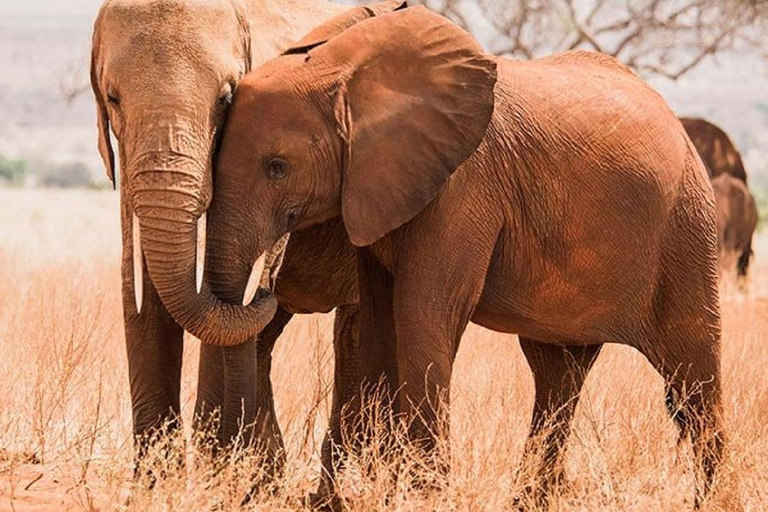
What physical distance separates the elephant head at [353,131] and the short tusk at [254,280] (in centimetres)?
3

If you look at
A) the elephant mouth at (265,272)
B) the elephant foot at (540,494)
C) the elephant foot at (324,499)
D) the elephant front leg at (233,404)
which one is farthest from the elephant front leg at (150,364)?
the elephant foot at (540,494)

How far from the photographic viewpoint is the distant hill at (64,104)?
3824 inches

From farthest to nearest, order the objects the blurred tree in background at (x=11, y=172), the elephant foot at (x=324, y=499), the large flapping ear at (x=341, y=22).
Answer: the blurred tree in background at (x=11, y=172), the elephant foot at (x=324, y=499), the large flapping ear at (x=341, y=22)

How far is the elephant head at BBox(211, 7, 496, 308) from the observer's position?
253 inches

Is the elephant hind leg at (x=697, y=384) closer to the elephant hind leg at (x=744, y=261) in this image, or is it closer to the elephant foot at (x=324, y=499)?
the elephant foot at (x=324, y=499)

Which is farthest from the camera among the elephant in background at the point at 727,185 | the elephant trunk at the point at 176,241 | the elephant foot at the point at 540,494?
the elephant in background at the point at 727,185

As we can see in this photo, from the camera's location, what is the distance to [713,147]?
19359mm

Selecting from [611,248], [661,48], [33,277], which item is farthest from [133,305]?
[661,48]

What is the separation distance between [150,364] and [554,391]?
1.87 m

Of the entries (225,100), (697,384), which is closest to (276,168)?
(225,100)

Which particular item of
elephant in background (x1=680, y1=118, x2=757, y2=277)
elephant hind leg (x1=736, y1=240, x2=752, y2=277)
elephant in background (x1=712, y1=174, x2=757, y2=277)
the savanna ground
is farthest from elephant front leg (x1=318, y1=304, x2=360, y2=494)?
elephant hind leg (x1=736, y1=240, x2=752, y2=277)

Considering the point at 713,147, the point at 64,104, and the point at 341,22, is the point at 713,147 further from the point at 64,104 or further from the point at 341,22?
the point at 64,104

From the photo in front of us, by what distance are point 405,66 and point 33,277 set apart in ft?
23.5

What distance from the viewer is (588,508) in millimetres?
7078
